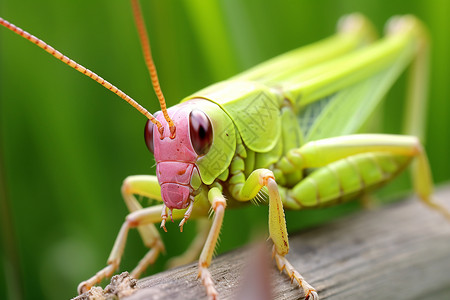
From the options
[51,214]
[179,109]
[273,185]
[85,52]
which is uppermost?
[85,52]

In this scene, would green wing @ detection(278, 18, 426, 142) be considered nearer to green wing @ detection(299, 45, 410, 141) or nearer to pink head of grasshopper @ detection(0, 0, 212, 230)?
green wing @ detection(299, 45, 410, 141)

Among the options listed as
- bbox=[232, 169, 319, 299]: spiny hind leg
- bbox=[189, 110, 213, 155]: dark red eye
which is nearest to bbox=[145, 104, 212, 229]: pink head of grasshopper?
bbox=[189, 110, 213, 155]: dark red eye

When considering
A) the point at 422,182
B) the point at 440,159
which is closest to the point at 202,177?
the point at 422,182

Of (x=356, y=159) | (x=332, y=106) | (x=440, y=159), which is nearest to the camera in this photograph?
(x=356, y=159)

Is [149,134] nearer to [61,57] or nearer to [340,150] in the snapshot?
[61,57]

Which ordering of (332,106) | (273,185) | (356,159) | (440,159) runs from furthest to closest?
(440,159) → (332,106) → (356,159) → (273,185)

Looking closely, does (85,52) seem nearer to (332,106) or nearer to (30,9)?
(30,9)
